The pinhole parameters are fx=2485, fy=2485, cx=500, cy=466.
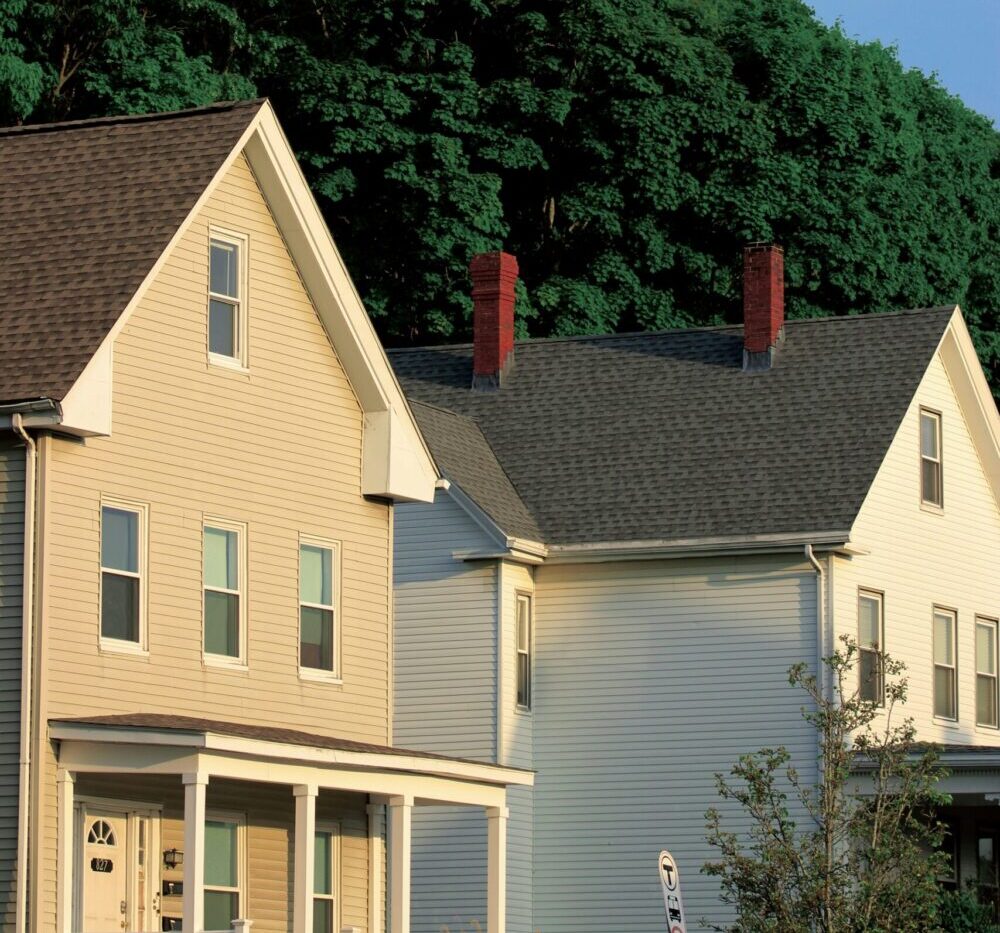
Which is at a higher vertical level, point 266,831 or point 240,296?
point 240,296

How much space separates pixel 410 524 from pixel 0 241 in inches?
473

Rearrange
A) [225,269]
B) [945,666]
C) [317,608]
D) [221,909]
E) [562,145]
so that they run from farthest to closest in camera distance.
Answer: [562,145] → [945,666] → [317,608] → [225,269] → [221,909]

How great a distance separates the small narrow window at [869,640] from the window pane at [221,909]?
12.4 m

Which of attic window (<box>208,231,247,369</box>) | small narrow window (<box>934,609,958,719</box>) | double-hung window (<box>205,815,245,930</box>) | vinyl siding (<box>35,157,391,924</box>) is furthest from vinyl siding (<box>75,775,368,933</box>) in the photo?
small narrow window (<box>934,609,958,719</box>)

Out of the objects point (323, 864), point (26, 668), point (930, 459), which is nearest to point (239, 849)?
point (323, 864)

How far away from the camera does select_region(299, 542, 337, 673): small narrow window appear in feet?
98.1

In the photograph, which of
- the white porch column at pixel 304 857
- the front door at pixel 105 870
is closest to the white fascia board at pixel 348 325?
the white porch column at pixel 304 857

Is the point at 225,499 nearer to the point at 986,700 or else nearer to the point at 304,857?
the point at 304,857

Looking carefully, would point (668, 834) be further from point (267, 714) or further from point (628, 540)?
point (267, 714)

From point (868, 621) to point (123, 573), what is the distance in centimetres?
1488

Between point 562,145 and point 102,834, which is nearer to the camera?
point 102,834

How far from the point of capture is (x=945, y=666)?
131ft

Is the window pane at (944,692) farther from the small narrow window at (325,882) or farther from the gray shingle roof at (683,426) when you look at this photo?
the small narrow window at (325,882)

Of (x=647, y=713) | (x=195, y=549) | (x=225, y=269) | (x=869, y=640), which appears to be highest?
(x=225, y=269)
